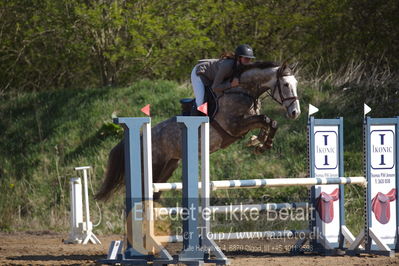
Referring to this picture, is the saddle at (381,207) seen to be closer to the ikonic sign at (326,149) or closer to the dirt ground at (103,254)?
the dirt ground at (103,254)

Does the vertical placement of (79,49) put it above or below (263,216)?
above

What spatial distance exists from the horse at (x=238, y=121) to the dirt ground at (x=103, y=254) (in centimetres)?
68

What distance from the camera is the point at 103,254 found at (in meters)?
6.23

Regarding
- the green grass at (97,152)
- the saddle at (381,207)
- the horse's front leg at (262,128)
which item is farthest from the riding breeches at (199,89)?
the green grass at (97,152)

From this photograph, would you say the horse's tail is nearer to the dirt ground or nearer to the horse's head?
the dirt ground

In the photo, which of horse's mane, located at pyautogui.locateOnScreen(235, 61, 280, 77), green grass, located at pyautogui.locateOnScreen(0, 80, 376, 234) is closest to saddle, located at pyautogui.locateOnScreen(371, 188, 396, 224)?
horse's mane, located at pyautogui.locateOnScreen(235, 61, 280, 77)

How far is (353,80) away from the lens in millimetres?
11125

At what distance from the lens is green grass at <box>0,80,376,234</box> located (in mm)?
9016

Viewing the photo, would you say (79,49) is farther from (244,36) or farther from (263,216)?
(263,216)

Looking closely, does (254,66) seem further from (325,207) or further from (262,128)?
(325,207)

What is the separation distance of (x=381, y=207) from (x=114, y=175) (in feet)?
8.26

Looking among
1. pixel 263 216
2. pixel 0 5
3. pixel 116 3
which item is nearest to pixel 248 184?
pixel 263 216

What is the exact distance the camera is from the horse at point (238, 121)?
20.8 ft

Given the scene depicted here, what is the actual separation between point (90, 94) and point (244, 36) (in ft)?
10.6
